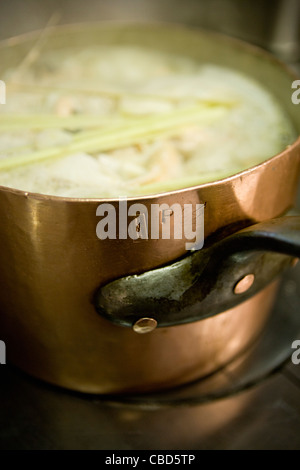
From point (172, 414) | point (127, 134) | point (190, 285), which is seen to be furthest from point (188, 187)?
point (172, 414)

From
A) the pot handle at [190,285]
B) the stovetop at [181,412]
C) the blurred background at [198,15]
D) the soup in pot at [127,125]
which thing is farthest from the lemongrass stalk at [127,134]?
the blurred background at [198,15]

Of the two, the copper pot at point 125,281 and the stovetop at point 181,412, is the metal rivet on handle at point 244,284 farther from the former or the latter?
the stovetop at point 181,412

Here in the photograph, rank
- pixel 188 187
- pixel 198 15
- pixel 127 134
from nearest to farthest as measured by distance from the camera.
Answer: pixel 188 187
pixel 127 134
pixel 198 15

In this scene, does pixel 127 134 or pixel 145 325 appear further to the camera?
pixel 127 134

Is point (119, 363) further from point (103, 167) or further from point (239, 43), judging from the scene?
point (239, 43)

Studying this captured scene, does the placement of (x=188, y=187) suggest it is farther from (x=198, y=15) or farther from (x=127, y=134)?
(x=198, y=15)

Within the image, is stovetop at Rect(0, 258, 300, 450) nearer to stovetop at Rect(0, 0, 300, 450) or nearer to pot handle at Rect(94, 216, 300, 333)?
stovetop at Rect(0, 0, 300, 450)

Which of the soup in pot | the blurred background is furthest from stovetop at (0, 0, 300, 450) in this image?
the blurred background

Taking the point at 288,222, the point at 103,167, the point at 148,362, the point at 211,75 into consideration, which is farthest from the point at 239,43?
the point at 148,362
